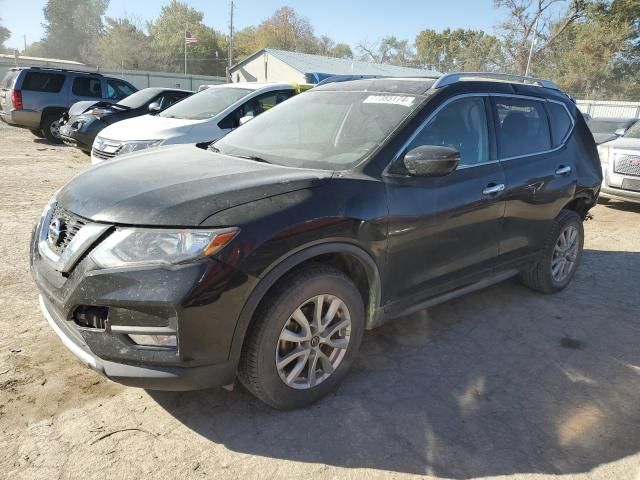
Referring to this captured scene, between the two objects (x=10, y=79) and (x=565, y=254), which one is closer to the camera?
(x=565, y=254)

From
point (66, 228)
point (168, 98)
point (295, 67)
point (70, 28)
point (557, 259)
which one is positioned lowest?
point (557, 259)

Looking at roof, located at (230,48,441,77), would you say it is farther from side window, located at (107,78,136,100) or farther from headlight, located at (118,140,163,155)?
headlight, located at (118,140,163,155)

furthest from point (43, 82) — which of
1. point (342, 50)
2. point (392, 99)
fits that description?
point (342, 50)

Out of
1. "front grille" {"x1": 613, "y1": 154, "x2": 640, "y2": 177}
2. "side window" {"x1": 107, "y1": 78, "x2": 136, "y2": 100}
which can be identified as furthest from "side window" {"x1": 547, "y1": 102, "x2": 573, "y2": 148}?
"side window" {"x1": 107, "y1": 78, "x2": 136, "y2": 100}

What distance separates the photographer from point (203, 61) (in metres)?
67.9

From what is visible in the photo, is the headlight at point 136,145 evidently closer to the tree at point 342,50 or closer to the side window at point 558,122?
the side window at point 558,122

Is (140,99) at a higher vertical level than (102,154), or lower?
higher

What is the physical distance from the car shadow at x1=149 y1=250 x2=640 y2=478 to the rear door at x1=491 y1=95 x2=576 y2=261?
28.0 inches

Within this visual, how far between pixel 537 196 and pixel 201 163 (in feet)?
8.52

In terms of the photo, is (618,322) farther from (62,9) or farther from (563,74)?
(62,9)

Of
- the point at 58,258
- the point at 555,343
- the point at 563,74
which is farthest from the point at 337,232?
the point at 563,74

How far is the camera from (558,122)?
4348 mm

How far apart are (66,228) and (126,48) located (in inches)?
2798

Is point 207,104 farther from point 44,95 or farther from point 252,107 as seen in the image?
point 44,95
